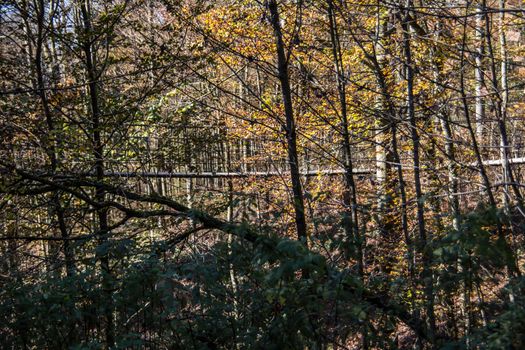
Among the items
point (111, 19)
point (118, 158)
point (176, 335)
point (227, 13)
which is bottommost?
point (176, 335)

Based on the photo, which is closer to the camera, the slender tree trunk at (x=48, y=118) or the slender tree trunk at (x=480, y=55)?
the slender tree trunk at (x=480, y=55)

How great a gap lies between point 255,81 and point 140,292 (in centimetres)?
1472

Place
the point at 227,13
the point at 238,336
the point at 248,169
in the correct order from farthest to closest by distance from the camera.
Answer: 1. the point at 248,169
2. the point at 227,13
3. the point at 238,336

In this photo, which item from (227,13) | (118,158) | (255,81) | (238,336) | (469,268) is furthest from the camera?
(255,81)

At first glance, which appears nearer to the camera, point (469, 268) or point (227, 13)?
point (469, 268)

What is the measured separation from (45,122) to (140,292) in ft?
10.8

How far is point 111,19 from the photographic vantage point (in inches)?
223

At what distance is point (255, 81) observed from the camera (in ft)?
58.1

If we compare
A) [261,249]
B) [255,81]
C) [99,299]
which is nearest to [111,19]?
[99,299]

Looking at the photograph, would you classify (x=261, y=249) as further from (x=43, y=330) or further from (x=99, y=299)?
(x=43, y=330)

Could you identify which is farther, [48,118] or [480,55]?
[48,118]

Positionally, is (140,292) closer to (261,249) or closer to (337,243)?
(261,249)

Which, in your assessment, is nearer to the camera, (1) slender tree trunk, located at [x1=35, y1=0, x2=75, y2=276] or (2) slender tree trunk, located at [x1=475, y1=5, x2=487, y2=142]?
(2) slender tree trunk, located at [x1=475, y1=5, x2=487, y2=142]

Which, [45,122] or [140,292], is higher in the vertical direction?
[45,122]
